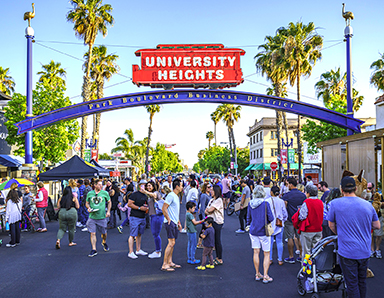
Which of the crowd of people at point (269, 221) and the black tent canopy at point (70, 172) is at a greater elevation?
the black tent canopy at point (70, 172)

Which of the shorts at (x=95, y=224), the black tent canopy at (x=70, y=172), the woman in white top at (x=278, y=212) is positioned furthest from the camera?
the black tent canopy at (x=70, y=172)

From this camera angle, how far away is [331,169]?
1440 cm

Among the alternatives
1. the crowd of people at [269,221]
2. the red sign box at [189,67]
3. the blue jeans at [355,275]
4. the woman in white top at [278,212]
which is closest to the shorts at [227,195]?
the red sign box at [189,67]

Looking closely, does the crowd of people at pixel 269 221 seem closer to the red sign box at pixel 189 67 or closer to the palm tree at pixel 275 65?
the red sign box at pixel 189 67

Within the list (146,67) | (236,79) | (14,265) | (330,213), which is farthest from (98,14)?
(330,213)

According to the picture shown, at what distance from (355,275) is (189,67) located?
14413mm

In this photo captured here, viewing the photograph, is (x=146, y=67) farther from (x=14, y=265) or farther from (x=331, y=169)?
(x=14, y=265)

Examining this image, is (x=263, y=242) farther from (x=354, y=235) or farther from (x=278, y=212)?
(x=354, y=235)

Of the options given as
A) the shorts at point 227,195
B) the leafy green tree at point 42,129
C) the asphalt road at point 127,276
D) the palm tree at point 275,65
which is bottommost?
the asphalt road at point 127,276

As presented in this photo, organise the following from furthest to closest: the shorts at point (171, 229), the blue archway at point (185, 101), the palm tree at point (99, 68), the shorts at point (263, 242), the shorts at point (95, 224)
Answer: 1. the palm tree at point (99, 68)
2. the blue archway at point (185, 101)
3. the shorts at point (95, 224)
4. the shorts at point (171, 229)
5. the shorts at point (263, 242)

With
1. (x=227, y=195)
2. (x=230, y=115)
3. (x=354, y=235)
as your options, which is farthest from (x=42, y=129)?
(x=230, y=115)

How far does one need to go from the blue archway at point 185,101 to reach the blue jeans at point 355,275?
12.4m

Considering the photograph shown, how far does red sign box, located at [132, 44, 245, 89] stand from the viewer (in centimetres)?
1717

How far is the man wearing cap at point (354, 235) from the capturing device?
171 inches
